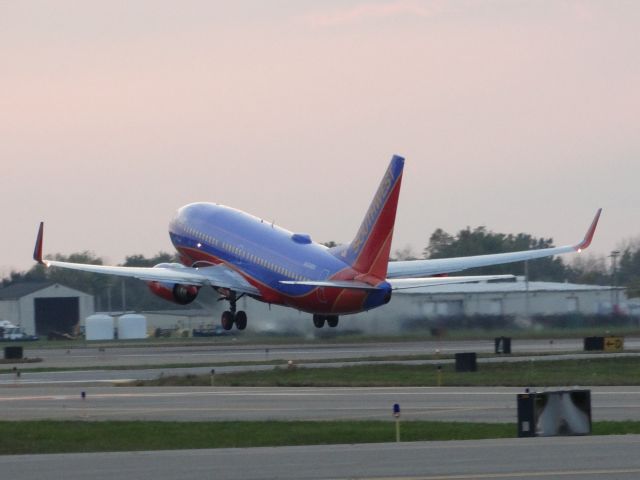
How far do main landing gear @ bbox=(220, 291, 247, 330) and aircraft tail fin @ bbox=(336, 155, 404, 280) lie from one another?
14.1 metres

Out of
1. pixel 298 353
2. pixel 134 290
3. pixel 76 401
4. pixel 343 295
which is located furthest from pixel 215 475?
pixel 134 290

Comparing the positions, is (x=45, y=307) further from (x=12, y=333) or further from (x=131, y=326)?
(x=131, y=326)

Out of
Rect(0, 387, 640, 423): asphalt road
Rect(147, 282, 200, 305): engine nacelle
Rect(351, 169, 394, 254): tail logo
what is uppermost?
Rect(351, 169, 394, 254): tail logo

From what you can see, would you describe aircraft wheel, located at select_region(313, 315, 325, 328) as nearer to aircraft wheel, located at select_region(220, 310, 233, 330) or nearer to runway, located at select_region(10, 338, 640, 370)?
runway, located at select_region(10, 338, 640, 370)

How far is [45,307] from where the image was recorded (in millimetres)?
138125

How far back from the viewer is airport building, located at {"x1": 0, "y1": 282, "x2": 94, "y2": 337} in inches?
5399

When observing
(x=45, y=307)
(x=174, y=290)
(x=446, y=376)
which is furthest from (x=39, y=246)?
(x=45, y=307)

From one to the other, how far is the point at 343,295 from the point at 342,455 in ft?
136

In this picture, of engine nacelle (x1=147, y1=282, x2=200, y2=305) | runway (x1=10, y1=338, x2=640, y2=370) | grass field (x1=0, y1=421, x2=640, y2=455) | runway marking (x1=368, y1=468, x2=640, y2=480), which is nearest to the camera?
runway marking (x1=368, y1=468, x2=640, y2=480)

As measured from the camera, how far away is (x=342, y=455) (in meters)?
25.6

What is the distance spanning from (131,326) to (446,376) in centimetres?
7294

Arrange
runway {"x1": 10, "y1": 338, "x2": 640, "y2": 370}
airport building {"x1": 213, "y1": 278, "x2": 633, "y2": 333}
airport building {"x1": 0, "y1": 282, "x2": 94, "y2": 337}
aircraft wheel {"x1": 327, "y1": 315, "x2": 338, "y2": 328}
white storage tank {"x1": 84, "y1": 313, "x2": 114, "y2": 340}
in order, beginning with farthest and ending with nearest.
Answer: airport building {"x1": 0, "y1": 282, "x2": 94, "y2": 337} < white storage tank {"x1": 84, "y1": 313, "x2": 114, "y2": 340} < airport building {"x1": 213, "y1": 278, "x2": 633, "y2": 333} < aircraft wheel {"x1": 327, "y1": 315, "x2": 338, "y2": 328} < runway {"x1": 10, "y1": 338, "x2": 640, "y2": 370}

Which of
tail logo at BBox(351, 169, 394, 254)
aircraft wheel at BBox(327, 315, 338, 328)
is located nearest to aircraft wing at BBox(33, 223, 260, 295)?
aircraft wheel at BBox(327, 315, 338, 328)

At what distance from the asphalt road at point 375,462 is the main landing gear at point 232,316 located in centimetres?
5145
